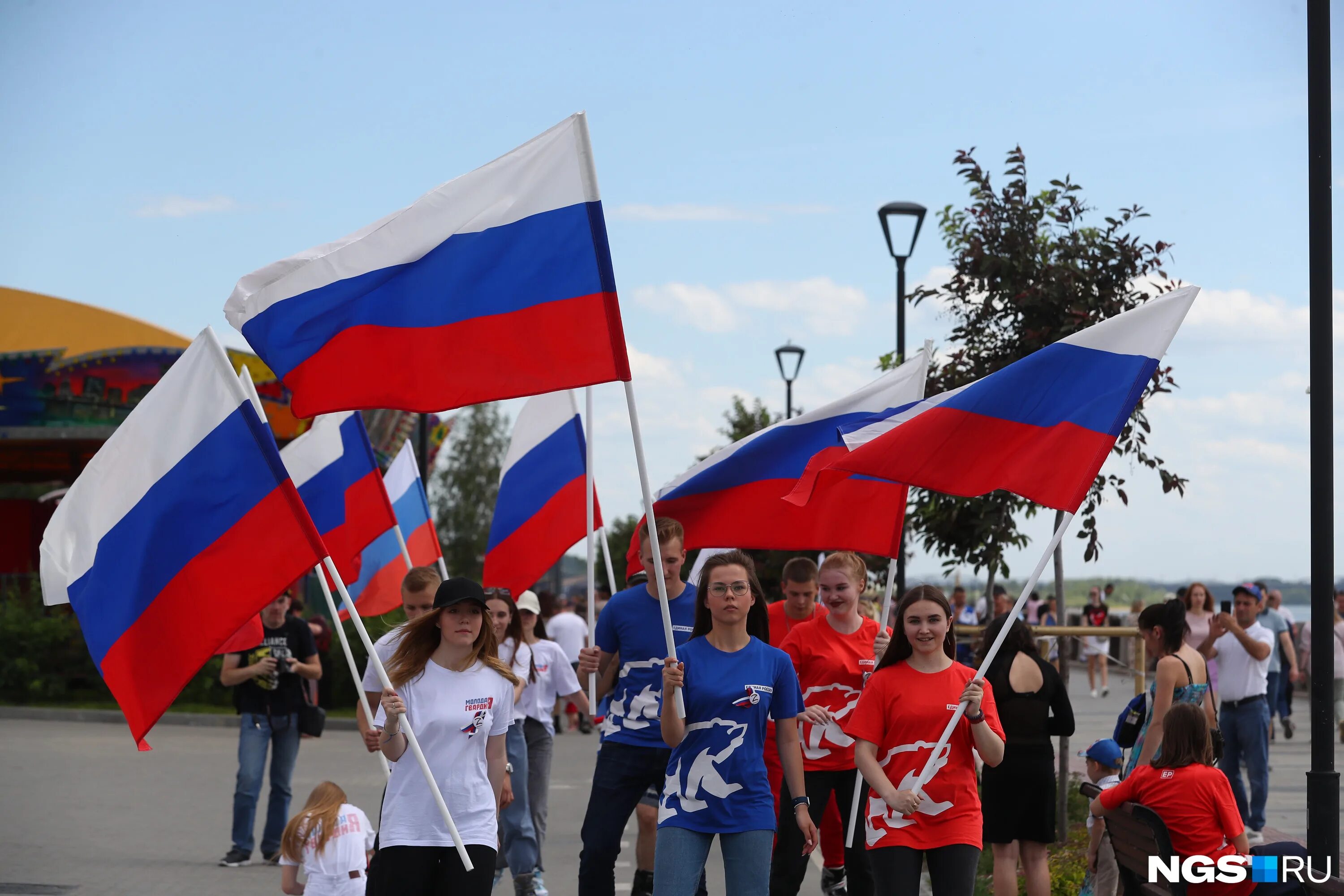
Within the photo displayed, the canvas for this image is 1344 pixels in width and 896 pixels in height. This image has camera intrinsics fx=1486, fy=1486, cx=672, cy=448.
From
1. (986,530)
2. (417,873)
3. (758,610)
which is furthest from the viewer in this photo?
(986,530)

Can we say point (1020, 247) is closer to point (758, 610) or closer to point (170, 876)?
point (758, 610)

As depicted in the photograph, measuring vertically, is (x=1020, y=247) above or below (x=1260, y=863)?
above

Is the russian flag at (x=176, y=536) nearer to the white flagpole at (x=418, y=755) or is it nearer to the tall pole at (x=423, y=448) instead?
the white flagpole at (x=418, y=755)

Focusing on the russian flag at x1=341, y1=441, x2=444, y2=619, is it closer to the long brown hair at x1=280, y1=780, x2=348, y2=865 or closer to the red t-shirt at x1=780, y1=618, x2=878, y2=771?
the long brown hair at x1=280, y1=780, x2=348, y2=865

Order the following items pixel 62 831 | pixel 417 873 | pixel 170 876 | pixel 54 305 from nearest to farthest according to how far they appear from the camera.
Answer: pixel 417 873
pixel 170 876
pixel 62 831
pixel 54 305

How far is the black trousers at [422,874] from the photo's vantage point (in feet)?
18.2

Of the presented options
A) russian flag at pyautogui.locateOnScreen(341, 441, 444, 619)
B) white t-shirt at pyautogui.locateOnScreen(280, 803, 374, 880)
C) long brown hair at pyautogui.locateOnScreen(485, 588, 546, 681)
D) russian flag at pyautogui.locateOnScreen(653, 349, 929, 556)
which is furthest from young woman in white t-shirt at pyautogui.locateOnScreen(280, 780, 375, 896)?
russian flag at pyautogui.locateOnScreen(341, 441, 444, 619)

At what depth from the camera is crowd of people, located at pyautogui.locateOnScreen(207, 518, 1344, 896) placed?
5695 millimetres

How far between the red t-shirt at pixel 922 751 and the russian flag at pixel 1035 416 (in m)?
0.98

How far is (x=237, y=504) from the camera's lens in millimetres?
5734

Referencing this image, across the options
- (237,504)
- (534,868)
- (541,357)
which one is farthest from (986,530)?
(237,504)

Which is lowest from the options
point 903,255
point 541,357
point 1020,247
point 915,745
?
point 915,745

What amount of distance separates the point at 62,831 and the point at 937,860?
8.44 metres

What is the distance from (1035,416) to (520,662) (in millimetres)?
Answer: 3883
